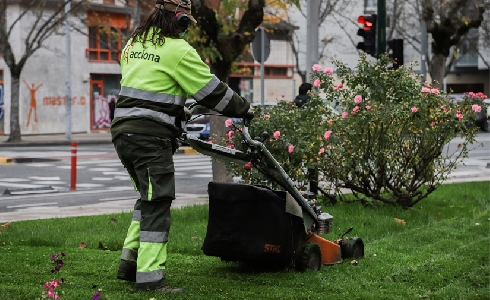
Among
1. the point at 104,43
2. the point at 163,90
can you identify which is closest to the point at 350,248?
the point at 163,90

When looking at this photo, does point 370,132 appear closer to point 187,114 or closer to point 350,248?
point 350,248

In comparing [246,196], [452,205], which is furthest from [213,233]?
[452,205]

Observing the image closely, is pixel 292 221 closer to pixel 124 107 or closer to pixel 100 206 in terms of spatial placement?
pixel 124 107

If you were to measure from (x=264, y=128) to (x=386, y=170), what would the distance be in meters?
1.58

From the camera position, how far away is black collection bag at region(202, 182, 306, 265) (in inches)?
257

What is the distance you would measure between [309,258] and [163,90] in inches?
74.2

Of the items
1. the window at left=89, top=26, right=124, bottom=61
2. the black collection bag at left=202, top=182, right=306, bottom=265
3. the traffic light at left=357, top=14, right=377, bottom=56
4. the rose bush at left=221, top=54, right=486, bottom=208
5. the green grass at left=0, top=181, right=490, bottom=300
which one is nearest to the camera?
the green grass at left=0, top=181, right=490, bottom=300

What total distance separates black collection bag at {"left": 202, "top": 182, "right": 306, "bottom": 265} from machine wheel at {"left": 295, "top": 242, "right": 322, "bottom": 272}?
0.77 feet

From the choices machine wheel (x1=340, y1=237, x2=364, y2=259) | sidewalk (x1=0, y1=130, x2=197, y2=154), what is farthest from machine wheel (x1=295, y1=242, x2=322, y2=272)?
sidewalk (x1=0, y1=130, x2=197, y2=154)

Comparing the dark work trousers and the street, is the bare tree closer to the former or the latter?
the street

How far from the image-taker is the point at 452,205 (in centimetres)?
1223

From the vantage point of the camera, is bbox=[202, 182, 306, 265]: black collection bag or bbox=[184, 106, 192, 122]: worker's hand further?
bbox=[202, 182, 306, 265]: black collection bag

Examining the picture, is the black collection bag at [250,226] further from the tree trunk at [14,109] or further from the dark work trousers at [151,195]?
the tree trunk at [14,109]

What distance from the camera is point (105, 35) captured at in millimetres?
40844
